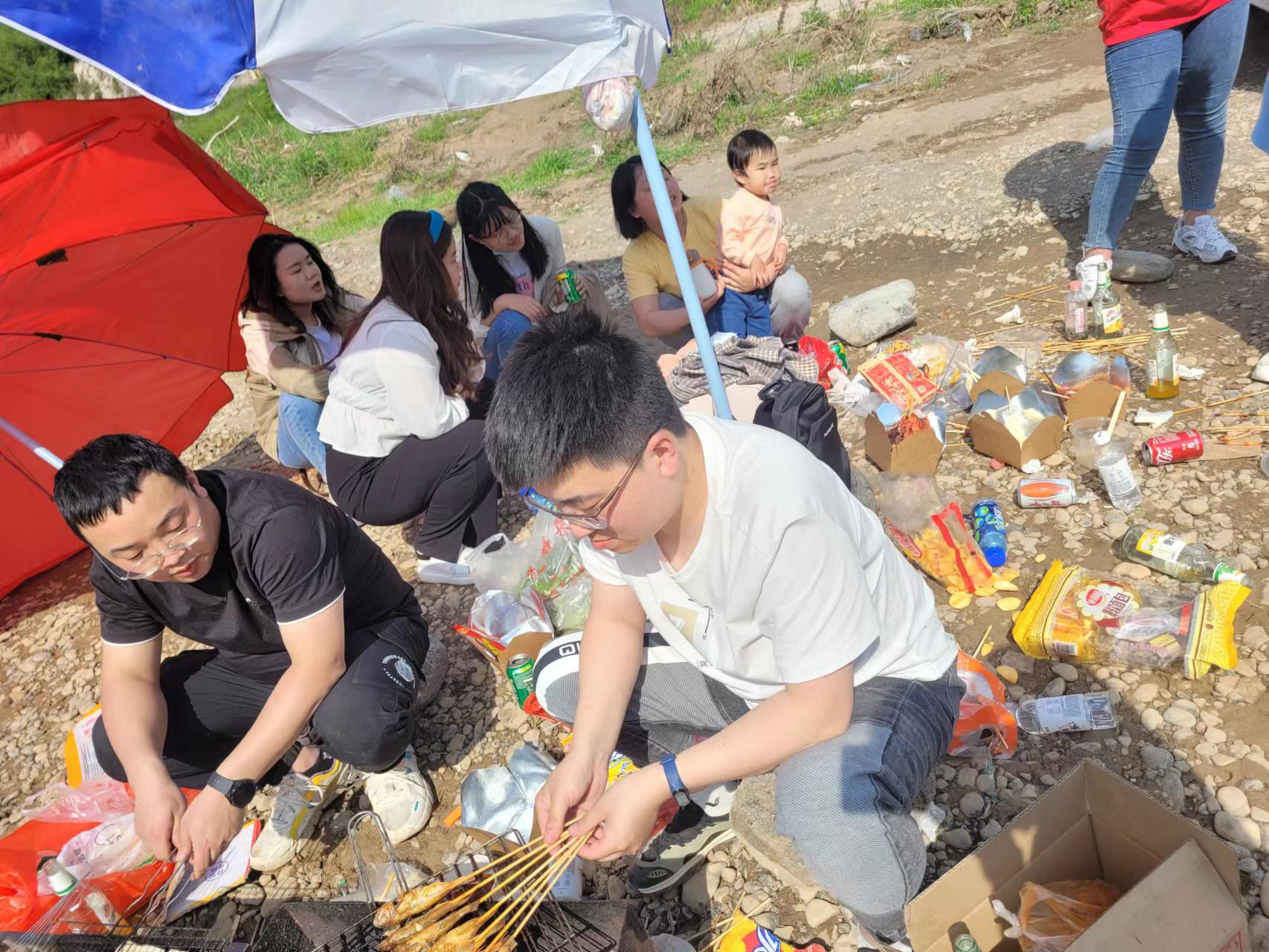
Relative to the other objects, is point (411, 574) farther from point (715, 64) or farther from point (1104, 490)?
point (715, 64)

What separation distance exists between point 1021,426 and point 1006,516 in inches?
21.6

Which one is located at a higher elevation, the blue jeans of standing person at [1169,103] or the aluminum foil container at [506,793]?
the blue jeans of standing person at [1169,103]

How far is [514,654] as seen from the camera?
3.26m

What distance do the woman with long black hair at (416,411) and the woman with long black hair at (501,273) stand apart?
0.75 metres

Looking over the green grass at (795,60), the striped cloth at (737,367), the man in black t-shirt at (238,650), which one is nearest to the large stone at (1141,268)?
the striped cloth at (737,367)

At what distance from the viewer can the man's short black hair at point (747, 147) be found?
4.68 m

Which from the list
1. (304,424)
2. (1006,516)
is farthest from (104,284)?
(1006,516)

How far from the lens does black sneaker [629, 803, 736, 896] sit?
2.56m

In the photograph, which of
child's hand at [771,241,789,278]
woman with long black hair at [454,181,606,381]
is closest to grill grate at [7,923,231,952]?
woman with long black hair at [454,181,606,381]

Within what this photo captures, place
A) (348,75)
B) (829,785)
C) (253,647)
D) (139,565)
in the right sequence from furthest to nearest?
(253,647) < (348,75) < (139,565) < (829,785)

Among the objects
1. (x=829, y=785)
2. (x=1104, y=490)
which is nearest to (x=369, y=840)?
(x=829, y=785)

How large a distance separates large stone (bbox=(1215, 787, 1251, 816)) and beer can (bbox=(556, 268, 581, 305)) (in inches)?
156

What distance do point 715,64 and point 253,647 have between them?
11351 mm

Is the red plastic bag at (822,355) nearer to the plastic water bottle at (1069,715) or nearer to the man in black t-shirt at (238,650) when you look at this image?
the plastic water bottle at (1069,715)
